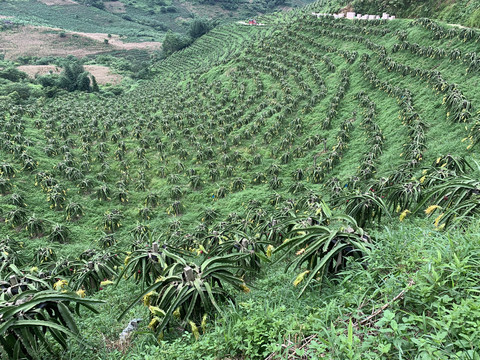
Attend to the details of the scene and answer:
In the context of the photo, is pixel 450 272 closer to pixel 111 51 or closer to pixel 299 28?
pixel 299 28

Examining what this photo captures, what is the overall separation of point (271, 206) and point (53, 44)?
400 ft

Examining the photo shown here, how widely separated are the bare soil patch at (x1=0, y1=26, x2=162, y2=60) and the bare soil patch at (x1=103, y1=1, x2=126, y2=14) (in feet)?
152

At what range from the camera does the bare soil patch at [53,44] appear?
97.4 meters

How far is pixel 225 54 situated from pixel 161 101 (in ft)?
96.5

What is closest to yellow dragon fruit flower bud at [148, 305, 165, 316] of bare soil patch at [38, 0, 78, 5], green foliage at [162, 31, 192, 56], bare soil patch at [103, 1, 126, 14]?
green foliage at [162, 31, 192, 56]

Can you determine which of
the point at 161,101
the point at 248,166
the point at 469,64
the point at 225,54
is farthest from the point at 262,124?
the point at 225,54

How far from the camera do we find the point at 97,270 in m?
7.23

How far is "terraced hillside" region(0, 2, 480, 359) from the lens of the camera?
2898mm

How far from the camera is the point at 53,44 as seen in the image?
337 feet

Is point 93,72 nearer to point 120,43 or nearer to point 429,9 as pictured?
point 120,43

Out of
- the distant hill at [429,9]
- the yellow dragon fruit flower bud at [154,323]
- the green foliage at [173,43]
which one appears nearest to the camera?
the yellow dragon fruit flower bud at [154,323]

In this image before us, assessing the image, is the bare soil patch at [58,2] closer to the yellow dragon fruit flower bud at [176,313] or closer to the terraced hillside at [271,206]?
the terraced hillside at [271,206]

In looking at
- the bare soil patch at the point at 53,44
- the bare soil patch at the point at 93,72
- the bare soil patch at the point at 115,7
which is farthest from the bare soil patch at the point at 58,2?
the bare soil patch at the point at 93,72

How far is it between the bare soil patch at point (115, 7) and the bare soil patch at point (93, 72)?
84793 millimetres
